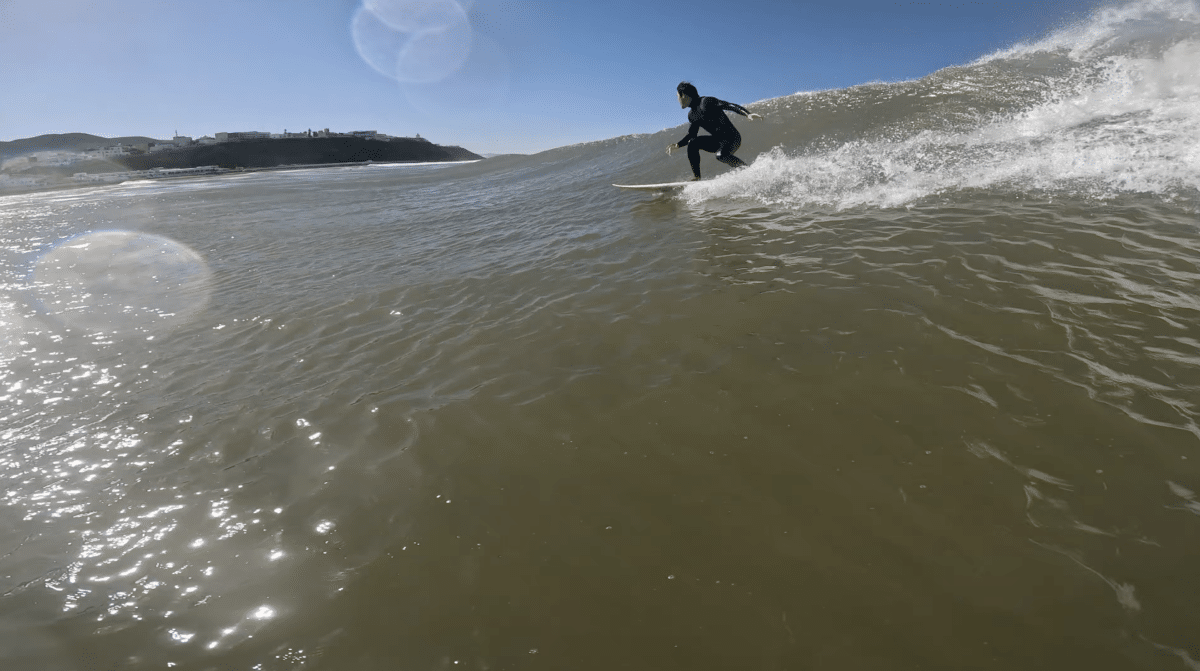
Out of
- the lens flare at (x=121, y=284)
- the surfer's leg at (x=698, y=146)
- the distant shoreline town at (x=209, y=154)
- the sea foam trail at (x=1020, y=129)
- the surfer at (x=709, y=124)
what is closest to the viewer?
the lens flare at (x=121, y=284)

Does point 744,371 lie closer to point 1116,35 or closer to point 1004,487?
point 1004,487

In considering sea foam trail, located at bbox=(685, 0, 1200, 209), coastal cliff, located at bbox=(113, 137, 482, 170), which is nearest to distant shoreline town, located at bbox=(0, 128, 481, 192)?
coastal cliff, located at bbox=(113, 137, 482, 170)

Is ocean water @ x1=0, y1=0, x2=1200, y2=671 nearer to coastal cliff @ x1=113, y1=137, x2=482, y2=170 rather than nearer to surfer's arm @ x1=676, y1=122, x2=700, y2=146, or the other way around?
surfer's arm @ x1=676, y1=122, x2=700, y2=146

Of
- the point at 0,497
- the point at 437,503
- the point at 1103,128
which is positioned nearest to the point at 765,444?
the point at 437,503

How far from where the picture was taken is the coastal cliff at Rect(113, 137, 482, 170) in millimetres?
71375

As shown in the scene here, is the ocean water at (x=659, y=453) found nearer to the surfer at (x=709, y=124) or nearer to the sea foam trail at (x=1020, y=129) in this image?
the sea foam trail at (x=1020, y=129)

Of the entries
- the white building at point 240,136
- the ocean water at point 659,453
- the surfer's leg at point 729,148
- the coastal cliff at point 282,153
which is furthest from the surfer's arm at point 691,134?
the white building at point 240,136

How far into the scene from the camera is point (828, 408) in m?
3.58

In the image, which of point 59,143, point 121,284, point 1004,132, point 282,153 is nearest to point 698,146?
point 1004,132

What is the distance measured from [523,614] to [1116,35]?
25.6 m

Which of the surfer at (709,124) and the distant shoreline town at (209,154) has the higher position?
the distant shoreline town at (209,154)

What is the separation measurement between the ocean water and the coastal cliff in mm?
88362

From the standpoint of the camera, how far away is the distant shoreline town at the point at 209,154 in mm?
52250

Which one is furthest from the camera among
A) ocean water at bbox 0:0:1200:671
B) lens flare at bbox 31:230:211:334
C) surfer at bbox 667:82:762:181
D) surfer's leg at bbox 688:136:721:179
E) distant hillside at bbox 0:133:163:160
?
distant hillside at bbox 0:133:163:160
